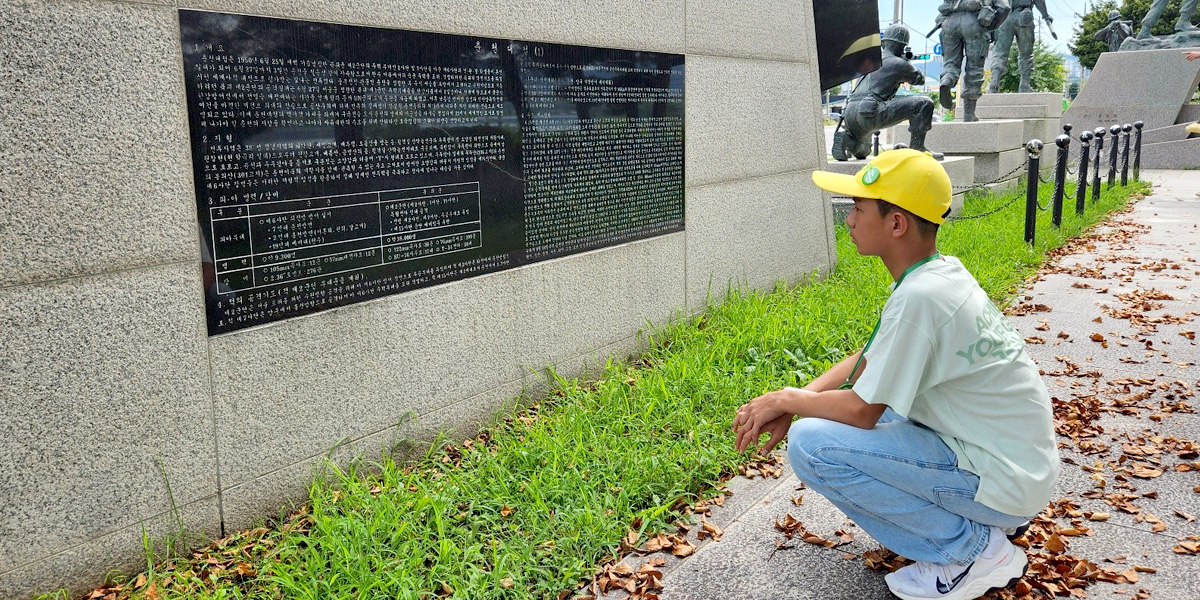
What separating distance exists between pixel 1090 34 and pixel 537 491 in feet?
175

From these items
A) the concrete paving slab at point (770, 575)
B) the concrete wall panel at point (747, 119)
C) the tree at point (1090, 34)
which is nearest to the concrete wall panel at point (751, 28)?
the concrete wall panel at point (747, 119)

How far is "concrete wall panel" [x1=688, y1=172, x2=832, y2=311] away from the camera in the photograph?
21.9 ft

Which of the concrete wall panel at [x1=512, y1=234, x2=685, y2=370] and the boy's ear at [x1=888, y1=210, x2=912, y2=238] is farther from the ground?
the boy's ear at [x1=888, y1=210, x2=912, y2=238]

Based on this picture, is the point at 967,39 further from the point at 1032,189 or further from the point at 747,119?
the point at 747,119

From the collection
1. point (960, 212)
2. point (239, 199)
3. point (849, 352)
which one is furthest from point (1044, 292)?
point (239, 199)

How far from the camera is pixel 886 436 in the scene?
306 cm

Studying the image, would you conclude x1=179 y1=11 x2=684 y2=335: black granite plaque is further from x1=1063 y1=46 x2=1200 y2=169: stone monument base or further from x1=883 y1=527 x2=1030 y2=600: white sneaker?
x1=1063 y1=46 x2=1200 y2=169: stone monument base

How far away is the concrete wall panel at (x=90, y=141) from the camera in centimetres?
298

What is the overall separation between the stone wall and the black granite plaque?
0.09m

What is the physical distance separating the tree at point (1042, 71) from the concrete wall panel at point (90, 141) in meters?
43.0

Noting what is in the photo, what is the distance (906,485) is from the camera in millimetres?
2998

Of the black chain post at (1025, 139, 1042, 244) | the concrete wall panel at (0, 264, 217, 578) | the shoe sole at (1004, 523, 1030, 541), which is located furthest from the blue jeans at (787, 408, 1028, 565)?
the black chain post at (1025, 139, 1042, 244)

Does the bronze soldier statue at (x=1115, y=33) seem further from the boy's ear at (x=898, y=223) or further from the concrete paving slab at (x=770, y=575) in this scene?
the boy's ear at (x=898, y=223)

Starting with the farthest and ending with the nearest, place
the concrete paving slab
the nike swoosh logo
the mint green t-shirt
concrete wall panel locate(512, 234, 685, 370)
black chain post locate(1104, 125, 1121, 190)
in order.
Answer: black chain post locate(1104, 125, 1121, 190), concrete wall panel locate(512, 234, 685, 370), the concrete paving slab, the nike swoosh logo, the mint green t-shirt
